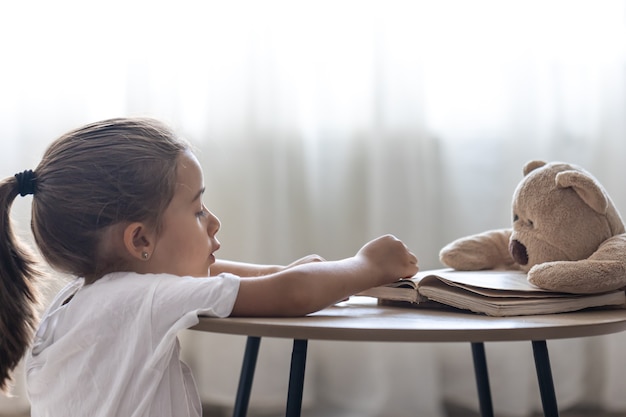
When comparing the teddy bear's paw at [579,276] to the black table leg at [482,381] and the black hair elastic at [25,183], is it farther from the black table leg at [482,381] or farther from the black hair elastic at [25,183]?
the black hair elastic at [25,183]

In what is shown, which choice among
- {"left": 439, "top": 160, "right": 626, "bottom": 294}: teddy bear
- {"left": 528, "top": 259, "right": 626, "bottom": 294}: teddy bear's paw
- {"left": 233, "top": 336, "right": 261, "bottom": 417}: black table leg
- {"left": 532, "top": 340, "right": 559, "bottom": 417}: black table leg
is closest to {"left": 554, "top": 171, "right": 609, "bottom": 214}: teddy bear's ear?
{"left": 439, "top": 160, "right": 626, "bottom": 294}: teddy bear

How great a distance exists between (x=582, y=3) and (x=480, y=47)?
22cm

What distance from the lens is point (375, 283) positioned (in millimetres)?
877

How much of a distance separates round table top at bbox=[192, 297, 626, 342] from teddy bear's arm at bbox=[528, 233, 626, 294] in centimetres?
4

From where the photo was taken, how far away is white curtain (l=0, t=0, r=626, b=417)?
1532 millimetres

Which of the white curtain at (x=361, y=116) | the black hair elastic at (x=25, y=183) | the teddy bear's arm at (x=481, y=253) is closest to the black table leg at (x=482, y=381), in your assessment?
the teddy bear's arm at (x=481, y=253)

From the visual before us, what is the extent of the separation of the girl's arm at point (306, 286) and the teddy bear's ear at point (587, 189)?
0.91 ft

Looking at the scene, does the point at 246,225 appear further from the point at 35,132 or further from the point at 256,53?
the point at 35,132

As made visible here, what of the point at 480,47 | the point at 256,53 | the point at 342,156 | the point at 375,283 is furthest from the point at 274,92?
the point at 375,283

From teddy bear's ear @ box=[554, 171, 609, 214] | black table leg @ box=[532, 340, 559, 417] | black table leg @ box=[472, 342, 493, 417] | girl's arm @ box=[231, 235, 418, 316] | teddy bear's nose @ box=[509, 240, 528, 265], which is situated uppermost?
teddy bear's ear @ box=[554, 171, 609, 214]

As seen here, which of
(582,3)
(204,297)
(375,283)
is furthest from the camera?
(582,3)

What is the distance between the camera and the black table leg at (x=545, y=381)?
2.64 feet

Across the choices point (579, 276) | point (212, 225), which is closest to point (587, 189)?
point (579, 276)

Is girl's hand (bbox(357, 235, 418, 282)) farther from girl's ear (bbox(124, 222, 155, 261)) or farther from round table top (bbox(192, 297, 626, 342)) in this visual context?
girl's ear (bbox(124, 222, 155, 261))
